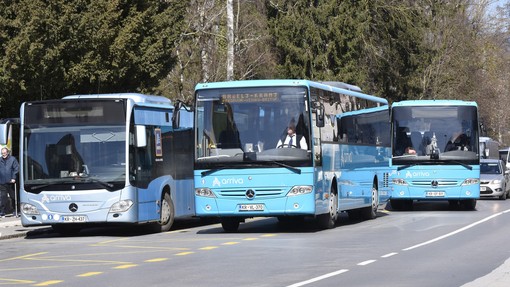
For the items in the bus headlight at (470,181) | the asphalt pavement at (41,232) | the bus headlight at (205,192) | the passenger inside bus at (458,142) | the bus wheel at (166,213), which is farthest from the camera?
the passenger inside bus at (458,142)

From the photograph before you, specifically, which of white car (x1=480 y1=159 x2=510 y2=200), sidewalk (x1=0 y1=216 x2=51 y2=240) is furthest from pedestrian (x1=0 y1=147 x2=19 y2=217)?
white car (x1=480 y1=159 x2=510 y2=200)

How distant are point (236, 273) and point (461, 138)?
62.9ft

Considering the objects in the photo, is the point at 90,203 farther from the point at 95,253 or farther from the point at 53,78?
the point at 53,78

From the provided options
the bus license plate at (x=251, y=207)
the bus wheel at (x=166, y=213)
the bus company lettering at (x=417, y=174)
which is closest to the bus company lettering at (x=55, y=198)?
the bus wheel at (x=166, y=213)

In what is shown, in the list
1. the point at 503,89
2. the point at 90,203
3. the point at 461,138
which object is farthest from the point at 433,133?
the point at 503,89

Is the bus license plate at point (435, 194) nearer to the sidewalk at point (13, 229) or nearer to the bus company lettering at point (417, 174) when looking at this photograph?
the bus company lettering at point (417, 174)

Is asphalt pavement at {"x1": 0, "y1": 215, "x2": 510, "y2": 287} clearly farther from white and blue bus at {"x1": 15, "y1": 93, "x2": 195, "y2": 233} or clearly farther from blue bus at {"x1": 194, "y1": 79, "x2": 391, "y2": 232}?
blue bus at {"x1": 194, "y1": 79, "x2": 391, "y2": 232}

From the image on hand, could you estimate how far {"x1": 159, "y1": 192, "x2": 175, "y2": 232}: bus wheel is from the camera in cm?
2548

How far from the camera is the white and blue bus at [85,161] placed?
76.1 ft

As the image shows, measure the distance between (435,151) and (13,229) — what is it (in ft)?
42.8

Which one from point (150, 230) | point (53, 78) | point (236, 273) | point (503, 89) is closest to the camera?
point (236, 273)

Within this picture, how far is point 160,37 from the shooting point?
111 feet

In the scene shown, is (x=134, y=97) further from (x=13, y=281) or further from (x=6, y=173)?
(x=13, y=281)

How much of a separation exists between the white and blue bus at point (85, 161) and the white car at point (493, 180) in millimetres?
23200
